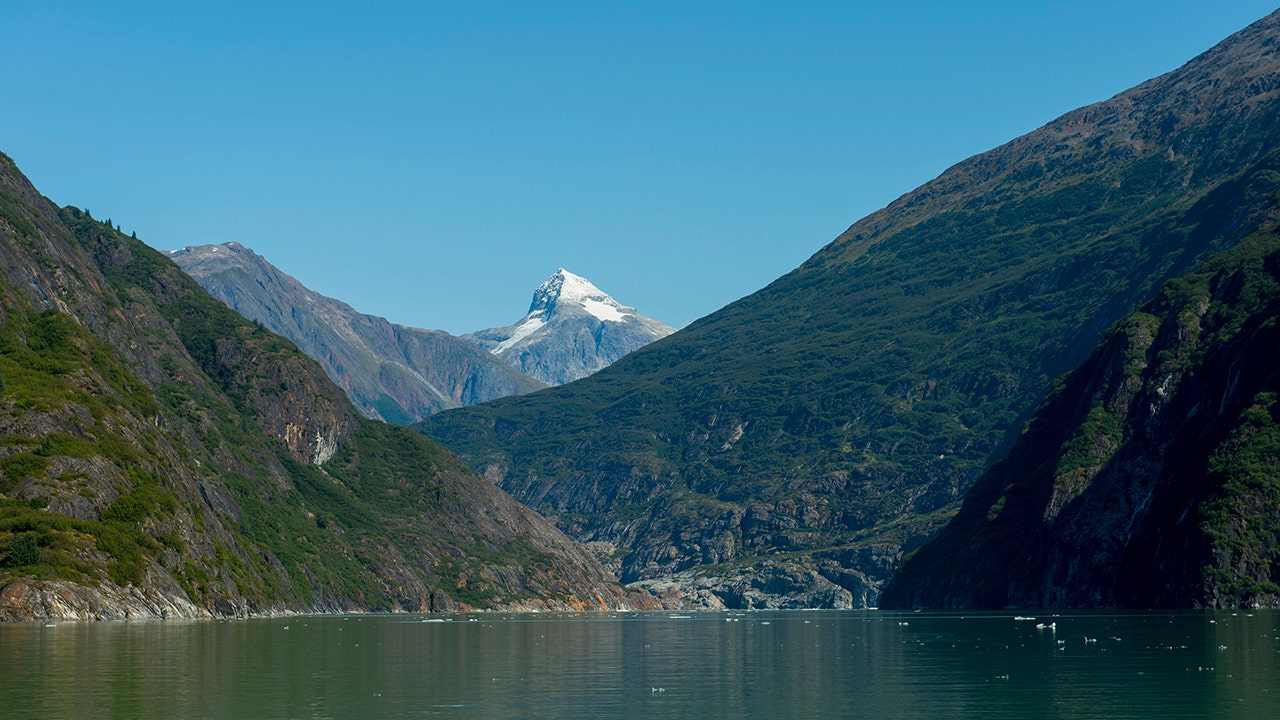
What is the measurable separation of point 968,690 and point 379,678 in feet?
126

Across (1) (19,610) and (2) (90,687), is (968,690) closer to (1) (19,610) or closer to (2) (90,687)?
(2) (90,687)

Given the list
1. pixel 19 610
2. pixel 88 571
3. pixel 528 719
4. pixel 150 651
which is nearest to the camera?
pixel 528 719

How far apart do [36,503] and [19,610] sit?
3102cm

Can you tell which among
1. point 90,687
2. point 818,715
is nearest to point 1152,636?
point 818,715

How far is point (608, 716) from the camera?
72.4 meters

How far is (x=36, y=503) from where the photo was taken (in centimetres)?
18675

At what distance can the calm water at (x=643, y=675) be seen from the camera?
7388cm

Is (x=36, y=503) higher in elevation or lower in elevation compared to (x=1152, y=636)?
higher

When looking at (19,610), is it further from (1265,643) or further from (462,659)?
(1265,643)

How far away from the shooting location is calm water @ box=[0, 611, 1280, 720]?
2908 inches

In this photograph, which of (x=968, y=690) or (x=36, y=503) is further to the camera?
(x=36, y=503)

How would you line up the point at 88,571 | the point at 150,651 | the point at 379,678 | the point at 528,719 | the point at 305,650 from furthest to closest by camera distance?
the point at 88,571 < the point at 305,650 < the point at 150,651 < the point at 379,678 < the point at 528,719

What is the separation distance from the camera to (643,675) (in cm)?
10094

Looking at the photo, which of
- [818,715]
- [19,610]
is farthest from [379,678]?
[19,610]
